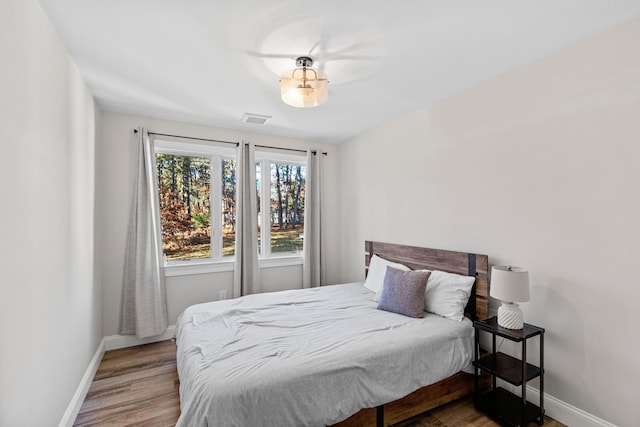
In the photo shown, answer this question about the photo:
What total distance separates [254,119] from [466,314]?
111 inches

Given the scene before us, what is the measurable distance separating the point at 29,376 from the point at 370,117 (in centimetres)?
331

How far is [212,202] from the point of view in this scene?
12.7 ft

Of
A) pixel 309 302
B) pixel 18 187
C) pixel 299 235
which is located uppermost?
pixel 18 187

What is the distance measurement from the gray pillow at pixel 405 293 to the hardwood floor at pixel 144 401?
714 mm

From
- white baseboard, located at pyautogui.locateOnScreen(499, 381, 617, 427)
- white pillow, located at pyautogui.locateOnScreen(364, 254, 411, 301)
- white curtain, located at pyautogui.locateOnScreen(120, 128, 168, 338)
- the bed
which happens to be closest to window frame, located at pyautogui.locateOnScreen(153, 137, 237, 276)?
white curtain, located at pyautogui.locateOnScreen(120, 128, 168, 338)

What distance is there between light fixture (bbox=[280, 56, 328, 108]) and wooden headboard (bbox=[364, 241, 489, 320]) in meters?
1.78

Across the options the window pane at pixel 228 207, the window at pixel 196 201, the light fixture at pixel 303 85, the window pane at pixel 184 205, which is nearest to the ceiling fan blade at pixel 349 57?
the light fixture at pixel 303 85

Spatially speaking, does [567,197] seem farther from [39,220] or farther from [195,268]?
[195,268]

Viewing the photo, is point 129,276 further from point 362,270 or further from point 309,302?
point 362,270

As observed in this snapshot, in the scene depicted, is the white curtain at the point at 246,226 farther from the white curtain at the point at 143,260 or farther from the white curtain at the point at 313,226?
the white curtain at the point at 143,260

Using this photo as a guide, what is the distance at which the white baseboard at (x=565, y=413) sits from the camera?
1.92 metres

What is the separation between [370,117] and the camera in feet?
11.2

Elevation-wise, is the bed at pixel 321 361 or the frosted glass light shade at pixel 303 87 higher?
the frosted glass light shade at pixel 303 87

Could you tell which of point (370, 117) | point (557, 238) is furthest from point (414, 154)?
point (557, 238)
